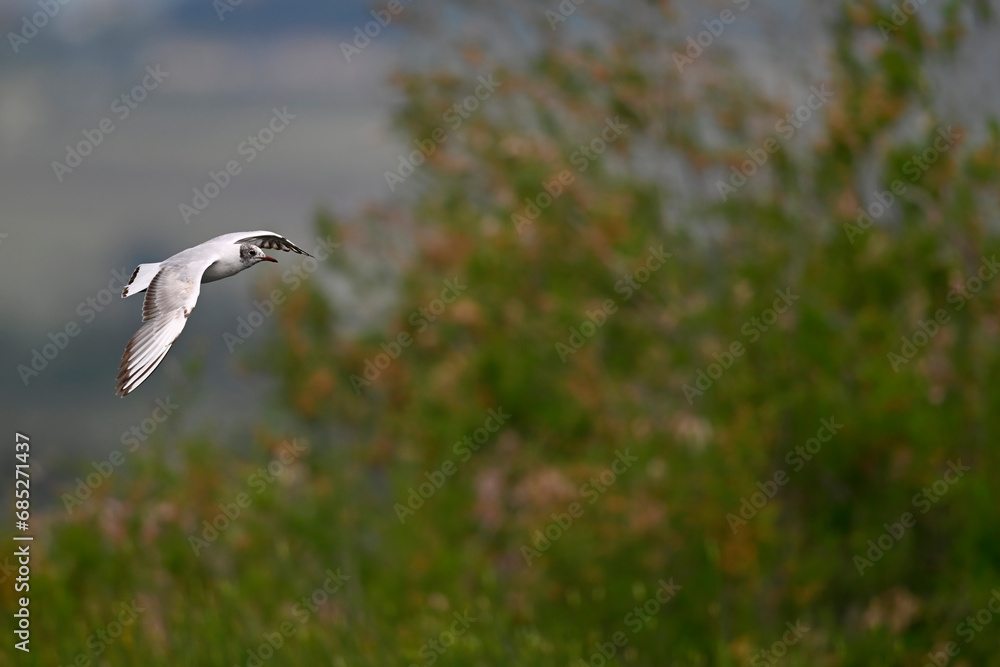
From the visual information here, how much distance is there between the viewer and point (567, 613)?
554 centimetres

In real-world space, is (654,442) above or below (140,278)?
below

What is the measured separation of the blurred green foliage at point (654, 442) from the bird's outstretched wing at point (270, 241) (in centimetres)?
295

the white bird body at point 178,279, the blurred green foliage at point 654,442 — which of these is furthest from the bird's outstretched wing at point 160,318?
the blurred green foliage at point 654,442

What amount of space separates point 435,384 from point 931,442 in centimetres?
292

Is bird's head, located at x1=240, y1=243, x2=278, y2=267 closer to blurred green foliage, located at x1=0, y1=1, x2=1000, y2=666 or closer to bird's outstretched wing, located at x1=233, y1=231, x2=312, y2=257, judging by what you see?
bird's outstretched wing, located at x1=233, y1=231, x2=312, y2=257

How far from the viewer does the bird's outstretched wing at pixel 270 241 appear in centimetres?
149

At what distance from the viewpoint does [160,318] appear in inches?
57.9

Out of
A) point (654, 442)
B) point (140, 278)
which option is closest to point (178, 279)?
point (140, 278)

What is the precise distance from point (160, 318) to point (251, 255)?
146mm

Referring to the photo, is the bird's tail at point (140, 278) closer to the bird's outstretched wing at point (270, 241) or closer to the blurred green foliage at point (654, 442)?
the bird's outstretched wing at point (270, 241)

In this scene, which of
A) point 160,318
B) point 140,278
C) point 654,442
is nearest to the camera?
point 160,318

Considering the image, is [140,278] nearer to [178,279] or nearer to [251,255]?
[178,279]

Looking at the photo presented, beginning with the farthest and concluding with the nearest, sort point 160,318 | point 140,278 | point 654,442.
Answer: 1. point 654,442
2. point 140,278
3. point 160,318

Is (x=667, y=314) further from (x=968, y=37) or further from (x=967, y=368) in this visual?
(x=968, y=37)
